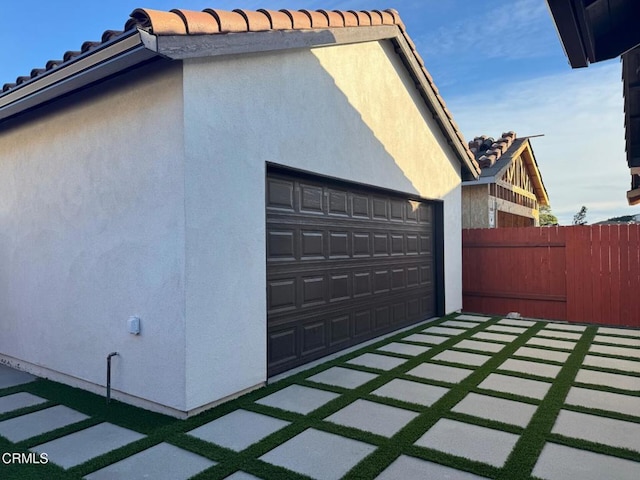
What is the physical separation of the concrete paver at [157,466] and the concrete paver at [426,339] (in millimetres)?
4506

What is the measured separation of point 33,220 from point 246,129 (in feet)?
10.3

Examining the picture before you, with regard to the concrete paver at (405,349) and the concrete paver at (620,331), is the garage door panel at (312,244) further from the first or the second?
the concrete paver at (620,331)

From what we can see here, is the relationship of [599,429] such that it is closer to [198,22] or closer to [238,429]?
[238,429]

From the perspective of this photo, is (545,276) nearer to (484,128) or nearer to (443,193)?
(443,193)

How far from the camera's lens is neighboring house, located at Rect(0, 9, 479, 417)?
3791mm

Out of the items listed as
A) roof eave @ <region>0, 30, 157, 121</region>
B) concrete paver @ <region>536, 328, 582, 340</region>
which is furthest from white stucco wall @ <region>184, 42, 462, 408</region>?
concrete paver @ <region>536, 328, 582, 340</region>

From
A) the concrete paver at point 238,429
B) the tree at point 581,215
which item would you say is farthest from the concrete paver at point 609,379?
the tree at point 581,215

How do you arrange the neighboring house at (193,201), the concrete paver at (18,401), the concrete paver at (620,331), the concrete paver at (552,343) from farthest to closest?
the concrete paver at (620,331) < the concrete paver at (552,343) < the concrete paver at (18,401) < the neighboring house at (193,201)

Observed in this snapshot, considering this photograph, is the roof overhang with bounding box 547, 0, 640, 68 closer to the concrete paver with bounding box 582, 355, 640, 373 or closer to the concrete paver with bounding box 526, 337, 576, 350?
the concrete paver with bounding box 582, 355, 640, 373

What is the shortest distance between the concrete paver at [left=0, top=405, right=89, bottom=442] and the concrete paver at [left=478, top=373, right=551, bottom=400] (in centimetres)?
408

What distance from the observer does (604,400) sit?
162 inches

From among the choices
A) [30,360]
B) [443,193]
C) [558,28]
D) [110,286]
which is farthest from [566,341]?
[30,360]

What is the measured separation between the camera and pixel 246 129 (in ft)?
14.4

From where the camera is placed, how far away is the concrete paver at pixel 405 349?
6.08 metres
